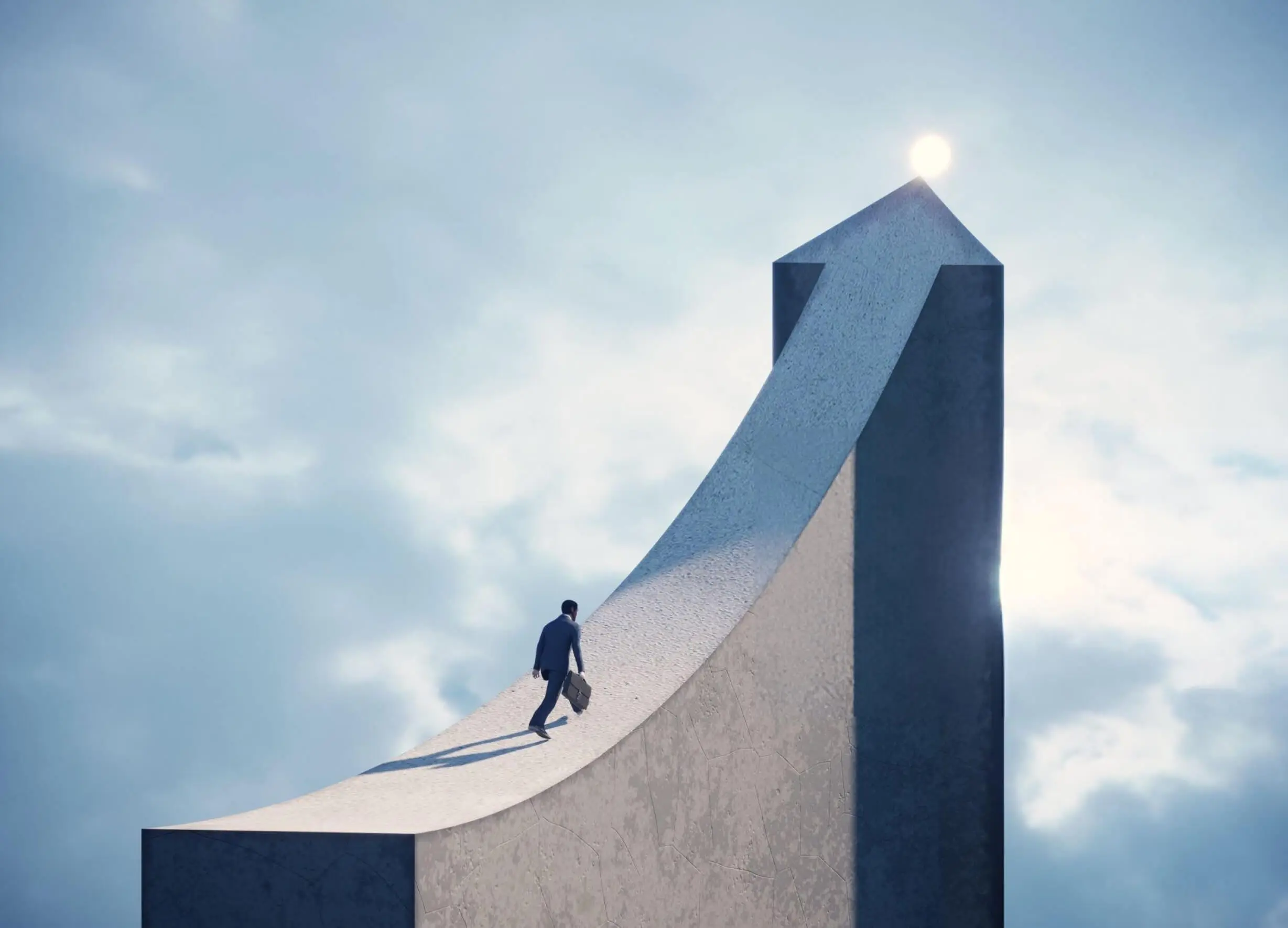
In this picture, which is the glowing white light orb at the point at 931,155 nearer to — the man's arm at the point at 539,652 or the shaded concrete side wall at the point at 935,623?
the shaded concrete side wall at the point at 935,623

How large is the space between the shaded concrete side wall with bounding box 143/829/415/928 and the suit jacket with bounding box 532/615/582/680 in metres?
2.07

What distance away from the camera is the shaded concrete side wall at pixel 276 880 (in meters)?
5.38

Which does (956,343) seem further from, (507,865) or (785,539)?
(507,865)

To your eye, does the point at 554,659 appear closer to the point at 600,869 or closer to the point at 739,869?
the point at 600,869

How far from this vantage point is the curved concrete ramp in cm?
568

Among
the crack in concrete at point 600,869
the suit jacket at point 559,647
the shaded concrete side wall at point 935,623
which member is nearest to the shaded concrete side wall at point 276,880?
the crack in concrete at point 600,869

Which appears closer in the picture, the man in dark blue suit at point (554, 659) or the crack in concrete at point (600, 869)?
the crack in concrete at point (600, 869)

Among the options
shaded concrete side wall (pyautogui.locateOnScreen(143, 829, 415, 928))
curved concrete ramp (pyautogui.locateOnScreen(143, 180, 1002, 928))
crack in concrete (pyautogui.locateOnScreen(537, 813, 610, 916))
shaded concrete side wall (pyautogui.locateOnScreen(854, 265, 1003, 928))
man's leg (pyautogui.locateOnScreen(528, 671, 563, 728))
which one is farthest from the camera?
shaded concrete side wall (pyautogui.locateOnScreen(854, 265, 1003, 928))

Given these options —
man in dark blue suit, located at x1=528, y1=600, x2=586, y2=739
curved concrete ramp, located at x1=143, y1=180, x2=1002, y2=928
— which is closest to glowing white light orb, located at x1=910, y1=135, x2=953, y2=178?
curved concrete ramp, located at x1=143, y1=180, x2=1002, y2=928

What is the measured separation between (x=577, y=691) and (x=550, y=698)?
0.18 m

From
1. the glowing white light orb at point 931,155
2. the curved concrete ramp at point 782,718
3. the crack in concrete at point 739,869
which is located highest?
the glowing white light orb at point 931,155

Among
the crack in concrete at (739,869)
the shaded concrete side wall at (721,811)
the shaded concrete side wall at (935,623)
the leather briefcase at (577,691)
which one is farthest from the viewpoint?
the shaded concrete side wall at (935,623)

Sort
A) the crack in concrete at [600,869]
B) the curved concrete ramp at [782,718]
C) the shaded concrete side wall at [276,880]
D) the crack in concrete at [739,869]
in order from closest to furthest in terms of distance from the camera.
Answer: the shaded concrete side wall at [276,880], the curved concrete ramp at [782,718], the crack in concrete at [600,869], the crack in concrete at [739,869]

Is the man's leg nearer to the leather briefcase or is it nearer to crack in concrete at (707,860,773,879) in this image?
the leather briefcase
